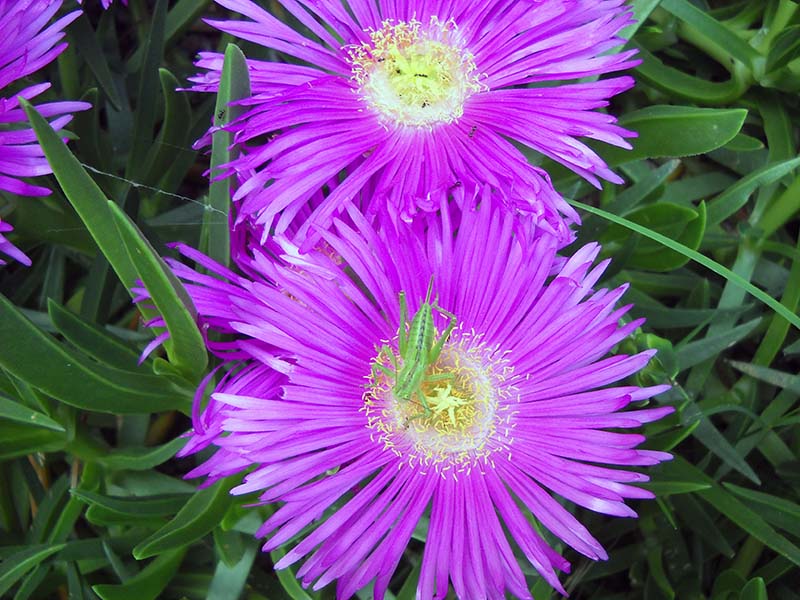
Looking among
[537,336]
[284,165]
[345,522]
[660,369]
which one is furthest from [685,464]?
[284,165]

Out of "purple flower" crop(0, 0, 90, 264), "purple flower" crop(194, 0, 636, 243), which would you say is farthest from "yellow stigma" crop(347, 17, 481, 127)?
"purple flower" crop(0, 0, 90, 264)

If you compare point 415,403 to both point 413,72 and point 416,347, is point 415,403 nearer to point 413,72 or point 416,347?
point 416,347

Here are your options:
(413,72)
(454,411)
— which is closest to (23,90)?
(413,72)

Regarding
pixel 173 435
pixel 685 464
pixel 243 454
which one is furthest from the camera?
pixel 173 435

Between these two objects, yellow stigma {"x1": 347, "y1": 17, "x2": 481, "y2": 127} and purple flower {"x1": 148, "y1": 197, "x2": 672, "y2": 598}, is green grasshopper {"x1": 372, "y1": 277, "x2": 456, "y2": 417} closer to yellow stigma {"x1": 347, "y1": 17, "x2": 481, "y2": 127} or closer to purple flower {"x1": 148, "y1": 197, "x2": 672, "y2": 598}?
purple flower {"x1": 148, "y1": 197, "x2": 672, "y2": 598}

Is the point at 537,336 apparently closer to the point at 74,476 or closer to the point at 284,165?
the point at 284,165

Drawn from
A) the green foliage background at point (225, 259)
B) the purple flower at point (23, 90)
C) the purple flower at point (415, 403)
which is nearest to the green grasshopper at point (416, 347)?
the purple flower at point (415, 403)
